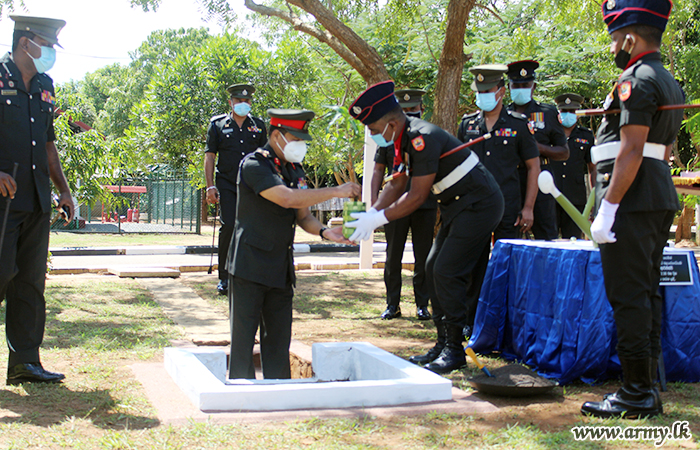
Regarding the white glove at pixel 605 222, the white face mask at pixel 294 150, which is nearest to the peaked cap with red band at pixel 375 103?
the white face mask at pixel 294 150

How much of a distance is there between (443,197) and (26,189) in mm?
2681

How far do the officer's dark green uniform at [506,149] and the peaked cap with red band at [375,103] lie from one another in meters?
1.42

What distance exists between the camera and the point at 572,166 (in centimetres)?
743

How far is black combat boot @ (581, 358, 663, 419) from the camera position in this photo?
3418mm

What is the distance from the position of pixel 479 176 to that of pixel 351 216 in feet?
3.06

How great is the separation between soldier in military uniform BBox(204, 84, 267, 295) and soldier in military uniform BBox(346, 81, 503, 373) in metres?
3.03

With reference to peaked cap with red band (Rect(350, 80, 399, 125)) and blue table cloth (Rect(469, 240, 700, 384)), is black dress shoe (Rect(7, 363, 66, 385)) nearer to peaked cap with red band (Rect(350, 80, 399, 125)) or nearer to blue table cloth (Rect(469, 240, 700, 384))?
peaked cap with red band (Rect(350, 80, 399, 125))

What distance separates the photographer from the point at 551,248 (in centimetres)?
446

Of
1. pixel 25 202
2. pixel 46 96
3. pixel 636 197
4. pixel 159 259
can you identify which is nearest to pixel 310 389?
pixel 636 197

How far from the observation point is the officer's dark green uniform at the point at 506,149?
5.43 m

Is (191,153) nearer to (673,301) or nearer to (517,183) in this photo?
(517,183)

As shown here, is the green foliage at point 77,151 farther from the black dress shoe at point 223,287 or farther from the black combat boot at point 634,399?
the black combat boot at point 634,399

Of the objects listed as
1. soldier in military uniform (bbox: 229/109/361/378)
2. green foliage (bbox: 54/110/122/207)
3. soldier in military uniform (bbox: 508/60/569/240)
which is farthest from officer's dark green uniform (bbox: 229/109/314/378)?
green foliage (bbox: 54/110/122/207)

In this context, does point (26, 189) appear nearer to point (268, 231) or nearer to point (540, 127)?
point (268, 231)
